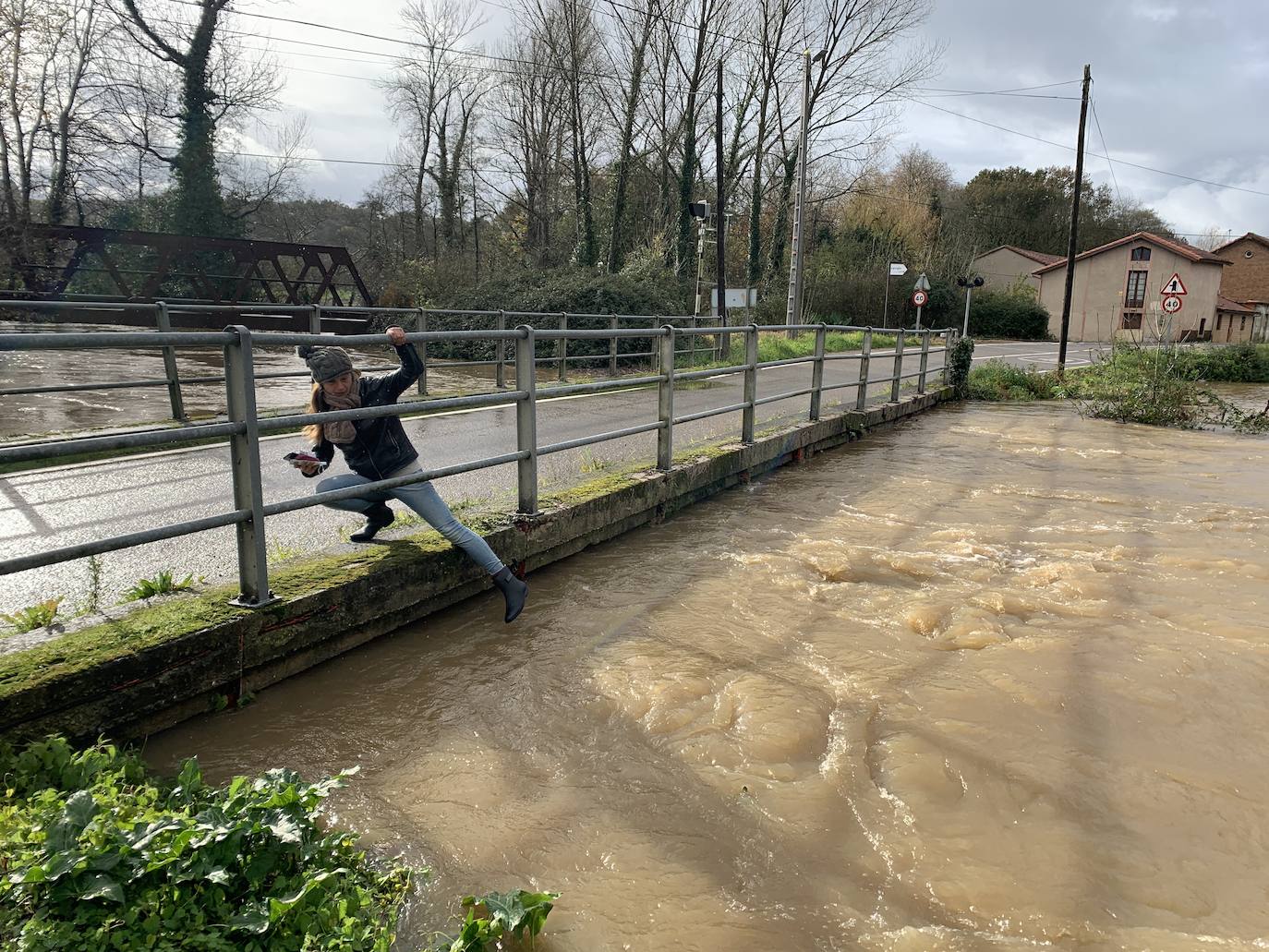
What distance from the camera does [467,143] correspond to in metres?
38.5

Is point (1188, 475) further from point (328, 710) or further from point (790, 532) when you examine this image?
point (328, 710)

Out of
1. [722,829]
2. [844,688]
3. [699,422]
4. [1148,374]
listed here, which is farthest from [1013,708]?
[1148,374]

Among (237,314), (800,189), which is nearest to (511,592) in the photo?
(237,314)

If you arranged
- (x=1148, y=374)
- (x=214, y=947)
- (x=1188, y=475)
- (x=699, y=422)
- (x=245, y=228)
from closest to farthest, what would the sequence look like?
(x=214, y=947) → (x=1188, y=475) → (x=699, y=422) → (x=1148, y=374) → (x=245, y=228)

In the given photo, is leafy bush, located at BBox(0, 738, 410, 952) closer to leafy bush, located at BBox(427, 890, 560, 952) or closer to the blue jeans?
leafy bush, located at BBox(427, 890, 560, 952)

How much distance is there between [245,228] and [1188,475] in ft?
92.1

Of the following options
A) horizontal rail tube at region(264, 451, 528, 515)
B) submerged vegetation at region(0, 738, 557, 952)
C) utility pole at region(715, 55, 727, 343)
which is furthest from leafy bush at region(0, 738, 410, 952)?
utility pole at region(715, 55, 727, 343)

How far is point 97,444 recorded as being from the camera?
288cm

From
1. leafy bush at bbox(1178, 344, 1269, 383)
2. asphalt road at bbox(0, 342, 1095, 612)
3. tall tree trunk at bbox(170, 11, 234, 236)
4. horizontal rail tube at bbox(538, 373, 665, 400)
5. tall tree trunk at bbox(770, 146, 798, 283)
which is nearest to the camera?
asphalt road at bbox(0, 342, 1095, 612)

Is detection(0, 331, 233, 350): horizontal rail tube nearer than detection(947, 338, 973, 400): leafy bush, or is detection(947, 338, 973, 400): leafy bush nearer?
detection(0, 331, 233, 350): horizontal rail tube

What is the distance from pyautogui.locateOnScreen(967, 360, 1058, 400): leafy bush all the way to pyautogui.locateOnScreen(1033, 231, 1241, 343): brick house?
114 feet

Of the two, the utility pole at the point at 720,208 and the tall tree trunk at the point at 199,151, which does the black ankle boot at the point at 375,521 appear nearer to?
the utility pole at the point at 720,208

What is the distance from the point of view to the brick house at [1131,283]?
48094mm

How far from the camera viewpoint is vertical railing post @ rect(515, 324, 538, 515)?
15.5ft
